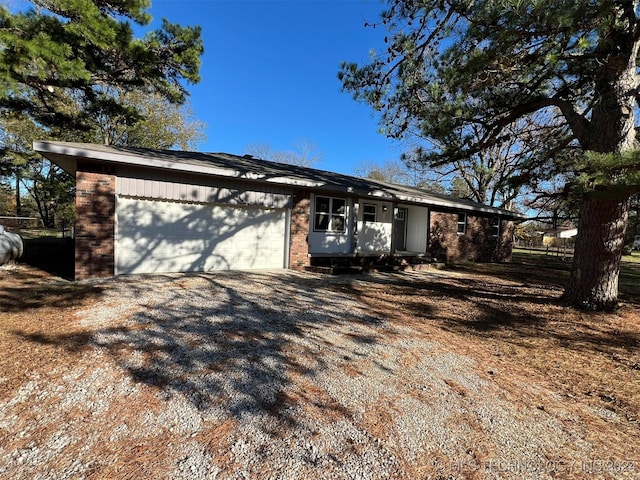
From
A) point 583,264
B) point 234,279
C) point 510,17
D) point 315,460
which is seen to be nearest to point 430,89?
point 510,17

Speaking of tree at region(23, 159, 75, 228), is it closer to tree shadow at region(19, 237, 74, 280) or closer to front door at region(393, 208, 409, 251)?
tree shadow at region(19, 237, 74, 280)

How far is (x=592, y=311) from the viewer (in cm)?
634

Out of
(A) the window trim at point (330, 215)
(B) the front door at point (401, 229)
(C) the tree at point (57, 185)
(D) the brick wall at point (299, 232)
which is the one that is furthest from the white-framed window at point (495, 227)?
(C) the tree at point (57, 185)

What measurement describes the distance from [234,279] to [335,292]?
2.46 metres

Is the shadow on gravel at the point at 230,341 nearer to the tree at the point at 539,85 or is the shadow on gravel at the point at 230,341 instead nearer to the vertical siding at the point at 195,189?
the vertical siding at the point at 195,189

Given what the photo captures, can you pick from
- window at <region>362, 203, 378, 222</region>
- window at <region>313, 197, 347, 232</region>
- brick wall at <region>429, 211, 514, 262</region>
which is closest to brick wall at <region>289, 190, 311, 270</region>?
window at <region>313, 197, 347, 232</region>

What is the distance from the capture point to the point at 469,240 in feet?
51.6

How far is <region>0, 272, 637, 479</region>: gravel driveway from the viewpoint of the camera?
220 centimetres

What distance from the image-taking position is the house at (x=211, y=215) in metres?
7.41

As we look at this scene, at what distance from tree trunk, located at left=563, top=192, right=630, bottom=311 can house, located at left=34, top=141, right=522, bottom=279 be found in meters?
5.90

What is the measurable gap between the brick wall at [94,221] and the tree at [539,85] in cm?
564

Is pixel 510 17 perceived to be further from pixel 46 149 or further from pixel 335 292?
pixel 46 149

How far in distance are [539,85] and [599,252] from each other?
3.55 metres

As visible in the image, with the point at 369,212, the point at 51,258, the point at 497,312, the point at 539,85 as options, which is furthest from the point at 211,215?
the point at 539,85
